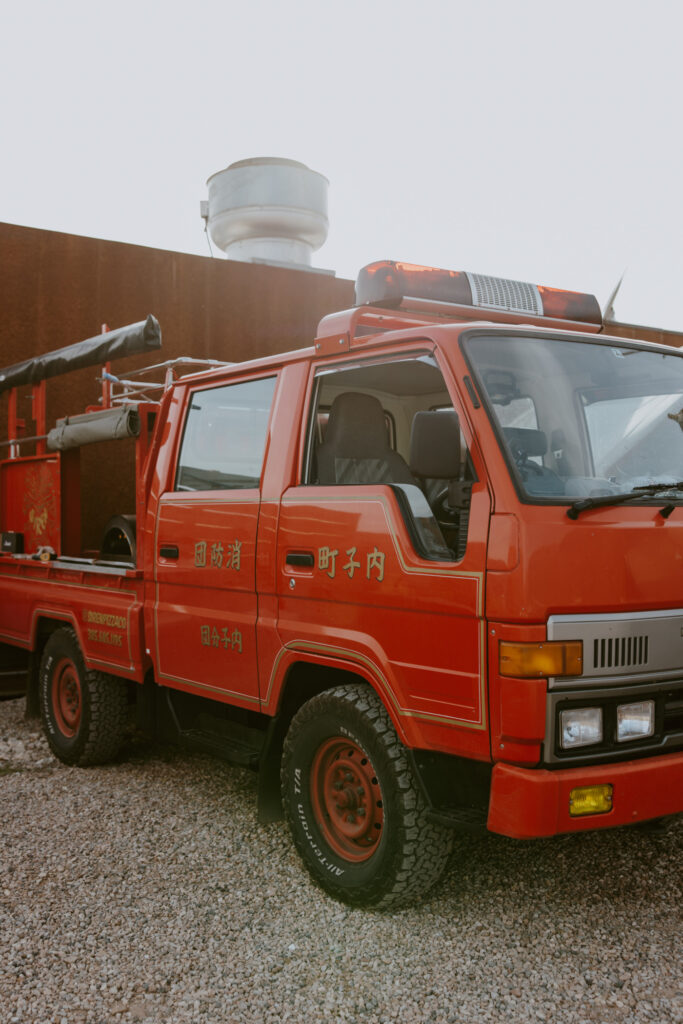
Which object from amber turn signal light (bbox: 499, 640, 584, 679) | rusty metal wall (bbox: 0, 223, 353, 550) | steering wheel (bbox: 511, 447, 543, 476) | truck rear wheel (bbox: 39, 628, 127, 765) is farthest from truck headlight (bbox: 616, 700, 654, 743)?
rusty metal wall (bbox: 0, 223, 353, 550)

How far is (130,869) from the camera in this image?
4.08m

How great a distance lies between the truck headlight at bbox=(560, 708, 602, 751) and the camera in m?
2.96

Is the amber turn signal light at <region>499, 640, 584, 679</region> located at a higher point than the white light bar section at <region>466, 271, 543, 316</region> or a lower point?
lower

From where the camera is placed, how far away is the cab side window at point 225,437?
427 cm

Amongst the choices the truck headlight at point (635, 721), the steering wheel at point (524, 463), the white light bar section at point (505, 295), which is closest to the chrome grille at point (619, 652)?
the truck headlight at point (635, 721)

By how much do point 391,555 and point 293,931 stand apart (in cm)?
148

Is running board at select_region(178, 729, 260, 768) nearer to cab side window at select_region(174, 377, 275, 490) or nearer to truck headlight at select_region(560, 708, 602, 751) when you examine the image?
cab side window at select_region(174, 377, 275, 490)

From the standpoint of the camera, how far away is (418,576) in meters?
3.29

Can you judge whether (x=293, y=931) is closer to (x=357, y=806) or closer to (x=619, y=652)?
(x=357, y=806)

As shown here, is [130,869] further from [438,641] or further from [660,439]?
[660,439]

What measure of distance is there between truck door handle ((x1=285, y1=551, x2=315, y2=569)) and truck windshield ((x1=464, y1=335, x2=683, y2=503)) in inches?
39.8

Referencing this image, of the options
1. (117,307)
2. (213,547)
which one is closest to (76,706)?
(213,547)

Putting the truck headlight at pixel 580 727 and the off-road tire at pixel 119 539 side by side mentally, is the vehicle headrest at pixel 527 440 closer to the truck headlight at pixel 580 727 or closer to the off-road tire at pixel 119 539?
the truck headlight at pixel 580 727

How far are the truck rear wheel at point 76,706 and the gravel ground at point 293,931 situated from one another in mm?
693
